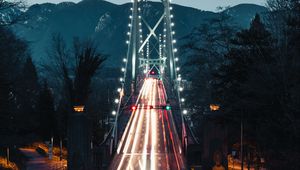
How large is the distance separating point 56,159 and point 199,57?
1696 cm

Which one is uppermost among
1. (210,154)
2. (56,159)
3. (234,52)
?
(234,52)

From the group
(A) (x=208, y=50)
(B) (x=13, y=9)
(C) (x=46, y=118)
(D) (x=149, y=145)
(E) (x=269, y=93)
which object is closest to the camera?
(B) (x=13, y=9)

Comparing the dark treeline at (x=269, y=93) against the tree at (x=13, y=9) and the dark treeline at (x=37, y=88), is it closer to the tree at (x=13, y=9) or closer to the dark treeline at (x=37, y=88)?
the dark treeline at (x=37, y=88)

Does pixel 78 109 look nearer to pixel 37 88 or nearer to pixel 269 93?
pixel 269 93

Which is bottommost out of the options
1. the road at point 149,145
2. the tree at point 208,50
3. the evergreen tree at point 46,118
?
the road at point 149,145

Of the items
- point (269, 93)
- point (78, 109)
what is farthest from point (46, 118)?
point (269, 93)

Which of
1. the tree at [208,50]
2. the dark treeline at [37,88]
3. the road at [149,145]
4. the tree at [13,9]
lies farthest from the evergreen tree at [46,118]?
the tree at [13,9]

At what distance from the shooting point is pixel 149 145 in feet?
131

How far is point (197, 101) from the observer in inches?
1993

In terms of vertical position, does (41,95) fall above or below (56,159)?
above

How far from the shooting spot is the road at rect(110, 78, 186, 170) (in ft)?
103

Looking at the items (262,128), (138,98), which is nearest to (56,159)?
(262,128)

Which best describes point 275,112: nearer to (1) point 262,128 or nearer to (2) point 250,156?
(1) point 262,128

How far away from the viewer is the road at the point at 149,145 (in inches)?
1230
